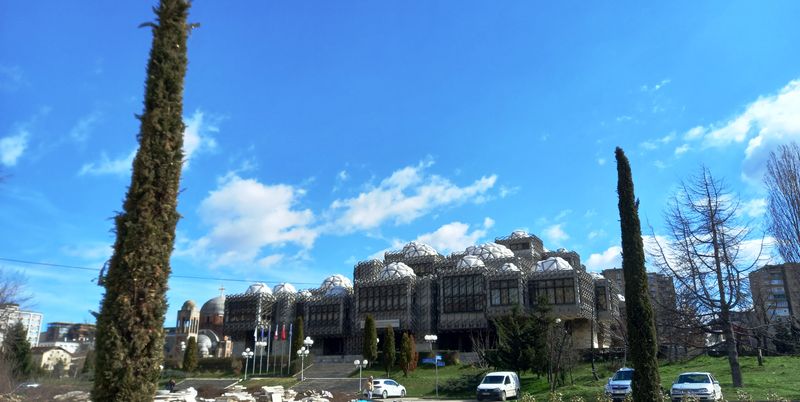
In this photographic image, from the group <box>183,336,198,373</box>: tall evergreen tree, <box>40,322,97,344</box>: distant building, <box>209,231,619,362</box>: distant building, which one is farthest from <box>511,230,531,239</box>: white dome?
<box>40,322,97,344</box>: distant building

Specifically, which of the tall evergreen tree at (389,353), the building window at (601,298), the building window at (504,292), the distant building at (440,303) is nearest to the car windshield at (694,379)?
the tall evergreen tree at (389,353)

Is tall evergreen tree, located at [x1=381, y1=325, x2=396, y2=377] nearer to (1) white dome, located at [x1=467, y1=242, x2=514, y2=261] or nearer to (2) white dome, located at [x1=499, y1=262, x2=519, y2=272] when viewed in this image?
(2) white dome, located at [x1=499, y1=262, x2=519, y2=272]

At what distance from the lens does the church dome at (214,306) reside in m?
105

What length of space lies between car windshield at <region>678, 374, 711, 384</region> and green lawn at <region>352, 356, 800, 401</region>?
4.38 ft

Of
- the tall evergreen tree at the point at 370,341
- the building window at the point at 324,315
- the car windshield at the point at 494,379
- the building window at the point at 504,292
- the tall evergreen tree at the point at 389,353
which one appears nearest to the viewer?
the car windshield at the point at 494,379

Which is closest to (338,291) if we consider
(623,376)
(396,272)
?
(396,272)

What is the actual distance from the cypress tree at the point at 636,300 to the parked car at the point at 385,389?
20.3m

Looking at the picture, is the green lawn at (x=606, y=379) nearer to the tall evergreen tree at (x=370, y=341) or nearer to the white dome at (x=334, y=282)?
the tall evergreen tree at (x=370, y=341)

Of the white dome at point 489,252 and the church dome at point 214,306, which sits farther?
the church dome at point 214,306

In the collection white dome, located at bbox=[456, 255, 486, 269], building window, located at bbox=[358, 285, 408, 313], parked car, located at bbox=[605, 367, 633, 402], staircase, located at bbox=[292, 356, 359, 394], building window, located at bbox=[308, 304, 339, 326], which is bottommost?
staircase, located at bbox=[292, 356, 359, 394]

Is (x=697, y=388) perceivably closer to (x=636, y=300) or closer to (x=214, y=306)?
(x=636, y=300)

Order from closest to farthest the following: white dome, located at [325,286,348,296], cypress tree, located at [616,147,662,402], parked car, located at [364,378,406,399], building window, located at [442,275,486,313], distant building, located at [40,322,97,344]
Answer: cypress tree, located at [616,147,662,402], parked car, located at [364,378,406,399], building window, located at [442,275,486,313], white dome, located at [325,286,348,296], distant building, located at [40,322,97,344]

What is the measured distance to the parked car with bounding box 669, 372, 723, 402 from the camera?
77.5 ft

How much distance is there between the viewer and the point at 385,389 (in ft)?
113
